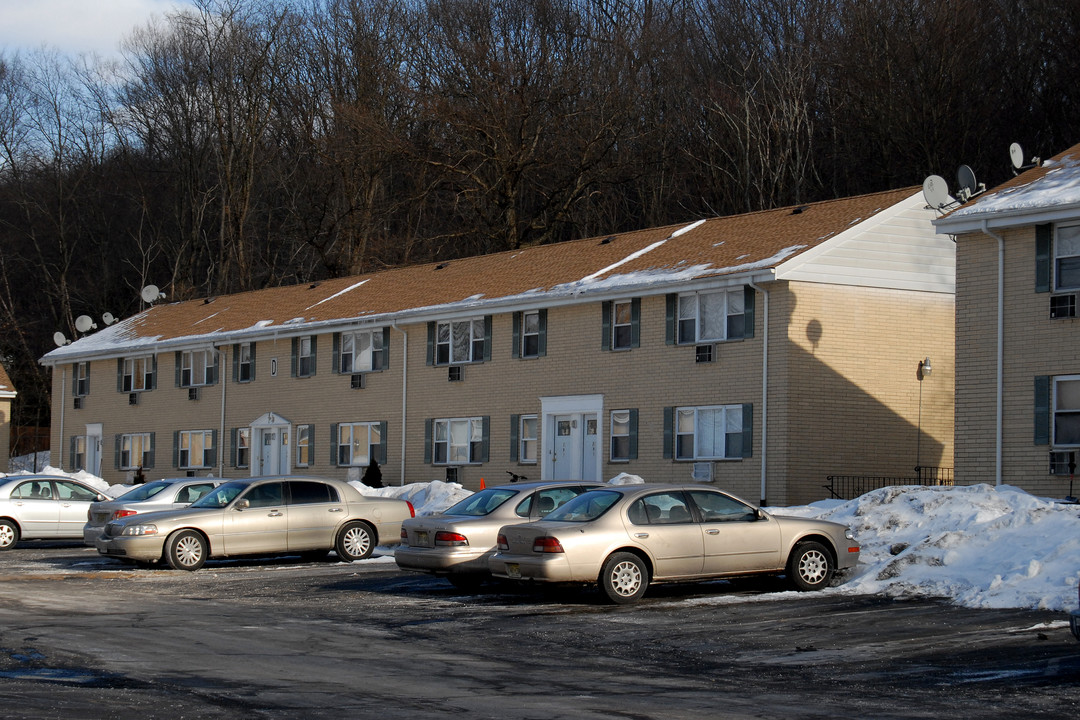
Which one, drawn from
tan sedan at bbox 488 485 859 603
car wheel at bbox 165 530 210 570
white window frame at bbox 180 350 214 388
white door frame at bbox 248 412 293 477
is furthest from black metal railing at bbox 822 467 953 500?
white window frame at bbox 180 350 214 388

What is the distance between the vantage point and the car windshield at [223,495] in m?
21.2

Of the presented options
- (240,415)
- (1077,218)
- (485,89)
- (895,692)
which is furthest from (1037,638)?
(485,89)

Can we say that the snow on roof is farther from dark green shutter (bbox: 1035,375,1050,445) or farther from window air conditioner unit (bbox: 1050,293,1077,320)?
dark green shutter (bbox: 1035,375,1050,445)

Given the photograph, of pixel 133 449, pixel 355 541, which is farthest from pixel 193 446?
pixel 355 541

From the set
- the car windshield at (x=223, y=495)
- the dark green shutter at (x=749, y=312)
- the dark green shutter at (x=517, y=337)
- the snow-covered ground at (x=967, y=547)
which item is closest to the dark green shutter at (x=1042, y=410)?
the snow-covered ground at (x=967, y=547)

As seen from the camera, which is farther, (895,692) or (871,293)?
(871,293)

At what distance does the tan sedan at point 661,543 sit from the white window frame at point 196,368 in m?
28.6

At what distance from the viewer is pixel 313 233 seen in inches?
2346

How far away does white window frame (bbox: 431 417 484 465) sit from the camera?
1341 inches

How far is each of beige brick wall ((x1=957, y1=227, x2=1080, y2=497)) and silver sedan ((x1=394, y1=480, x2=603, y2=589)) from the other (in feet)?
27.7

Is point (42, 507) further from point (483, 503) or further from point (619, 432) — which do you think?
point (619, 432)

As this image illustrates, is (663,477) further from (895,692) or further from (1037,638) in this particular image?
(895,692)

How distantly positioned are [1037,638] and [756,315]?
15.4 meters

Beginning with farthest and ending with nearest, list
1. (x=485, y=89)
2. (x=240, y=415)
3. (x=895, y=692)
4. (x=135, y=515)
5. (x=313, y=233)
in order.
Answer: (x=313, y=233)
(x=485, y=89)
(x=240, y=415)
(x=135, y=515)
(x=895, y=692)
